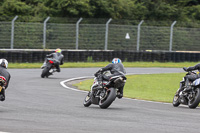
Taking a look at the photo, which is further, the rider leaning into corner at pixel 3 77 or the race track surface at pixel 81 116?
the rider leaning into corner at pixel 3 77

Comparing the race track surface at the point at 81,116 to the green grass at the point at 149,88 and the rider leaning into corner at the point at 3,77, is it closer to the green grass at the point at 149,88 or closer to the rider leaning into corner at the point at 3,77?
the rider leaning into corner at the point at 3,77

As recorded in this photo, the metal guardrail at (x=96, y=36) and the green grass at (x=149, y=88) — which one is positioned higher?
the metal guardrail at (x=96, y=36)

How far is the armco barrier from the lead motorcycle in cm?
1759

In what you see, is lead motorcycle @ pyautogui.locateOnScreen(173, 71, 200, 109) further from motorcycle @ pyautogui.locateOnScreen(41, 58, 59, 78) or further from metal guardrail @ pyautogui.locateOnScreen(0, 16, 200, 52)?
metal guardrail @ pyautogui.locateOnScreen(0, 16, 200, 52)

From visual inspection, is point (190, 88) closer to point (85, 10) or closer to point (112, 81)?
point (112, 81)

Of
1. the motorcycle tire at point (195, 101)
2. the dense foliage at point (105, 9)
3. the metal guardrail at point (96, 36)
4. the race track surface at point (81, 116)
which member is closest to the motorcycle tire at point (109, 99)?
the race track surface at point (81, 116)

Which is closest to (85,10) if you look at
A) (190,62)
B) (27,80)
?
(190,62)

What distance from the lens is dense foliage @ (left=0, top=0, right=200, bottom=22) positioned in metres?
37.3

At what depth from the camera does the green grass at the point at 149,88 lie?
52.9 feet

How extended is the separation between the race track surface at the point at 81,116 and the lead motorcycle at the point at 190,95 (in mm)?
231

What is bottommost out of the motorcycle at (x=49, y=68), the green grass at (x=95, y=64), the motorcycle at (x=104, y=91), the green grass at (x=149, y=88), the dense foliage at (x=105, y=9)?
the green grass at (x=95, y=64)

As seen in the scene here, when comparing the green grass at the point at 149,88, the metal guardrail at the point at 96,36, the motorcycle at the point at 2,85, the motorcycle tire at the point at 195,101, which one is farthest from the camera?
the metal guardrail at the point at 96,36

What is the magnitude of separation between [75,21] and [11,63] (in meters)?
6.61

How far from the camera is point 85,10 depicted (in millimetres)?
38250
